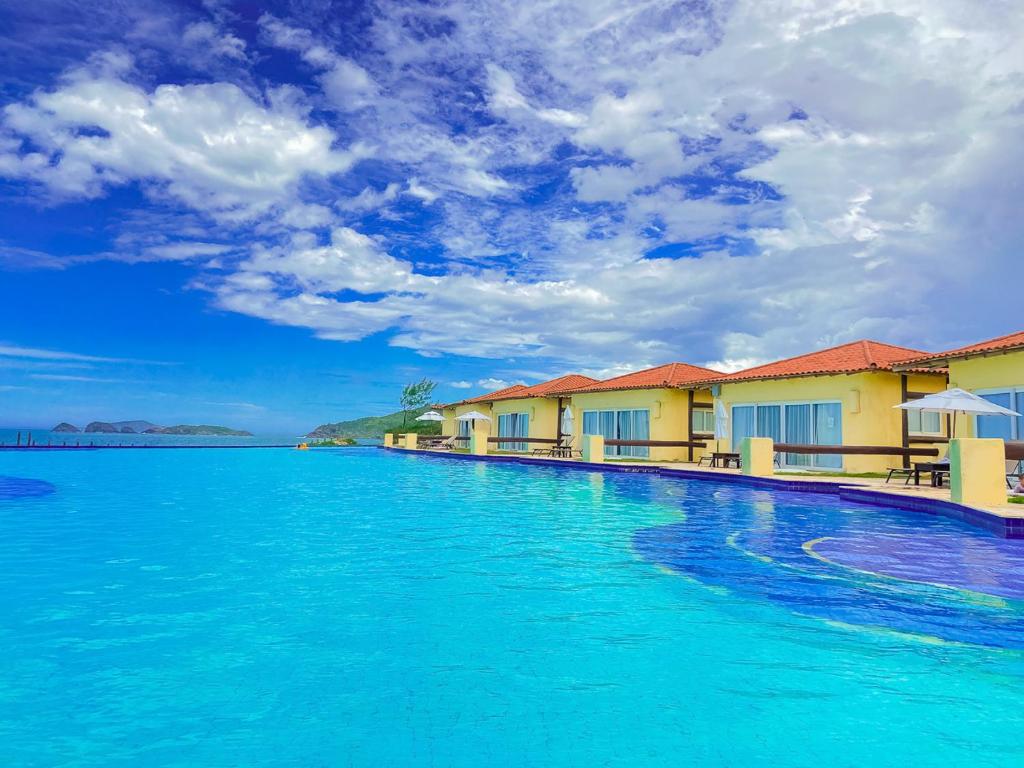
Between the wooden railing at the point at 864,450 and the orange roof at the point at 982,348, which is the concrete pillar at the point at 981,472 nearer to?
the orange roof at the point at 982,348

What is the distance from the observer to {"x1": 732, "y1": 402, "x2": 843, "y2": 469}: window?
19.4 m

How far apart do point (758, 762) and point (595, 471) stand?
19.2 m

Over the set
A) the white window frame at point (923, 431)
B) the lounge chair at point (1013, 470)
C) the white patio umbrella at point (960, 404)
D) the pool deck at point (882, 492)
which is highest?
the white patio umbrella at point (960, 404)

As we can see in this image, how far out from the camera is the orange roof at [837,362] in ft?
60.3

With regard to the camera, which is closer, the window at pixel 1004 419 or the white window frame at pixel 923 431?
the window at pixel 1004 419

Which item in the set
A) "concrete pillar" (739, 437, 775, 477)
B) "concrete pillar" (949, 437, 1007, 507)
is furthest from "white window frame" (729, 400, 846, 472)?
"concrete pillar" (949, 437, 1007, 507)

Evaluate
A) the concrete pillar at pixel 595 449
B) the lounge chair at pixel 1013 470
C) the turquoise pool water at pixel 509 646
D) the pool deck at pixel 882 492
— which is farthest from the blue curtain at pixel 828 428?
the turquoise pool water at pixel 509 646

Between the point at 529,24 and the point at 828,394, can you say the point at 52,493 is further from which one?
the point at 828,394

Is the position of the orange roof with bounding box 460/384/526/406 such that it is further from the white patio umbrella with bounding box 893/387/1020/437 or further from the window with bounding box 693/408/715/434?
the white patio umbrella with bounding box 893/387/1020/437

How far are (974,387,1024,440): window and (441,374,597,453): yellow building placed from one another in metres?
17.7

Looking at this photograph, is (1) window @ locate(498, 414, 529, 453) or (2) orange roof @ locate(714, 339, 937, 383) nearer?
(2) orange roof @ locate(714, 339, 937, 383)

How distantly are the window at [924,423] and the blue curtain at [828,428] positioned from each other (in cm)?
206

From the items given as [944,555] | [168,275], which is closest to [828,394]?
[944,555]

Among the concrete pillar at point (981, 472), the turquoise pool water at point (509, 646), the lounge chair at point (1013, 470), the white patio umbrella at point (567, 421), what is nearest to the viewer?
the turquoise pool water at point (509, 646)
